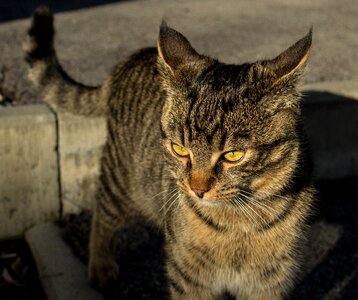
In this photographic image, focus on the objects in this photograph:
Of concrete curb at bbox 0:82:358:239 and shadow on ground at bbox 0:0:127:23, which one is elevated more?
shadow on ground at bbox 0:0:127:23

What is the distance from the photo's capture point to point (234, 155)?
8.45ft

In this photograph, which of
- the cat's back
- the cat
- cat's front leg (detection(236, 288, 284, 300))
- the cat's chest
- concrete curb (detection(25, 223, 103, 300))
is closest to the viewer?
the cat

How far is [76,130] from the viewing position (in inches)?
164

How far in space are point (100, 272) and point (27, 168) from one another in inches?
36.0

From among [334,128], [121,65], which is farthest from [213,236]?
Answer: [334,128]

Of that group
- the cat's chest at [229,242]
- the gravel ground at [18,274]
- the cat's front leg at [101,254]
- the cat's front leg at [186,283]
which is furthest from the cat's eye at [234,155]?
the gravel ground at [18,274]

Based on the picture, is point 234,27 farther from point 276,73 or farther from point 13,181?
point 276,73

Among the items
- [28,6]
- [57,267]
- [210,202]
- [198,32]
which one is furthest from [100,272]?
[28,6]

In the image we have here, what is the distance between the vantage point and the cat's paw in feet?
12.3

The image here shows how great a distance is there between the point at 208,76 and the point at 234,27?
4.92 meters

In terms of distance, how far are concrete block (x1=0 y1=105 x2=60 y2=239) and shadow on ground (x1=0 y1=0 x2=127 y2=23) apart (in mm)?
3593

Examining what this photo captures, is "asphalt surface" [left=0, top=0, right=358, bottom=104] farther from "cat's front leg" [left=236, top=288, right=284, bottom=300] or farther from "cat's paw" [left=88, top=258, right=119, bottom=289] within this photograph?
"cat's front leg" [left=236, top=288, right=284, bottom=300]

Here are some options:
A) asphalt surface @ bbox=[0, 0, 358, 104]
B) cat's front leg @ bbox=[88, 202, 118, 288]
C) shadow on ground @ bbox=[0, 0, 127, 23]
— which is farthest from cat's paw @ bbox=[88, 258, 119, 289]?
shadow on ground @ bbox=[0, 0, 127, 23]

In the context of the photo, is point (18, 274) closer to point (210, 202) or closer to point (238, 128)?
point (210, 202)
